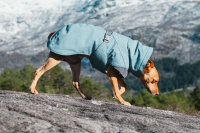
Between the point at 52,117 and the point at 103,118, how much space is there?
1194mm

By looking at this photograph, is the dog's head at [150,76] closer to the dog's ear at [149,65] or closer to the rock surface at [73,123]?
the dog's ear at [149,65]

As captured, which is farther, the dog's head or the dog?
the dog's head

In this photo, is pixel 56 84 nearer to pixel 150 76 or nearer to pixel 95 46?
pixel 150 76

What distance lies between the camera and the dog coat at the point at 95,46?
8656mm

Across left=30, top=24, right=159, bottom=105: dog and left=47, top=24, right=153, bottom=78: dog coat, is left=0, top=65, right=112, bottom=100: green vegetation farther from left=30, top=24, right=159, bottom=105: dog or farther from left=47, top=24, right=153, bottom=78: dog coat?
left=47, top=24, right=153, bottom=78: dog coat

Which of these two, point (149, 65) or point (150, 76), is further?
point (150, 76)

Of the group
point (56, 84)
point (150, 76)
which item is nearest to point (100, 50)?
point (150, 76)

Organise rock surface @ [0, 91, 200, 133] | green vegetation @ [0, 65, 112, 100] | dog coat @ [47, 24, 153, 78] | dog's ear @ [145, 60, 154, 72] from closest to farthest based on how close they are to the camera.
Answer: rock surface @ [0, 91, 200, 133], dog coat @ [47, 24, 153, 78], dog's ear @ [145, 60, 154, 72], green vegetation @ [0, 65, 112, 100]

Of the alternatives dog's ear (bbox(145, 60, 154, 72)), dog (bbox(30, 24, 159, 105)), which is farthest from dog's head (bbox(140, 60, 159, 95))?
dog (bbox(30, 24, 159, 105))

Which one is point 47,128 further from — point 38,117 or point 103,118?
point 103,118

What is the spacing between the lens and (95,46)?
8.77 m

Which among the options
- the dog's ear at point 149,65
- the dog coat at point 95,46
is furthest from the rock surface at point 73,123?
the dog's ear at point 149,65

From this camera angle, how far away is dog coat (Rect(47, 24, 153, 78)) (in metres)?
8.66

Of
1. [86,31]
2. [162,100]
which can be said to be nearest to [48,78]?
[162,100]
